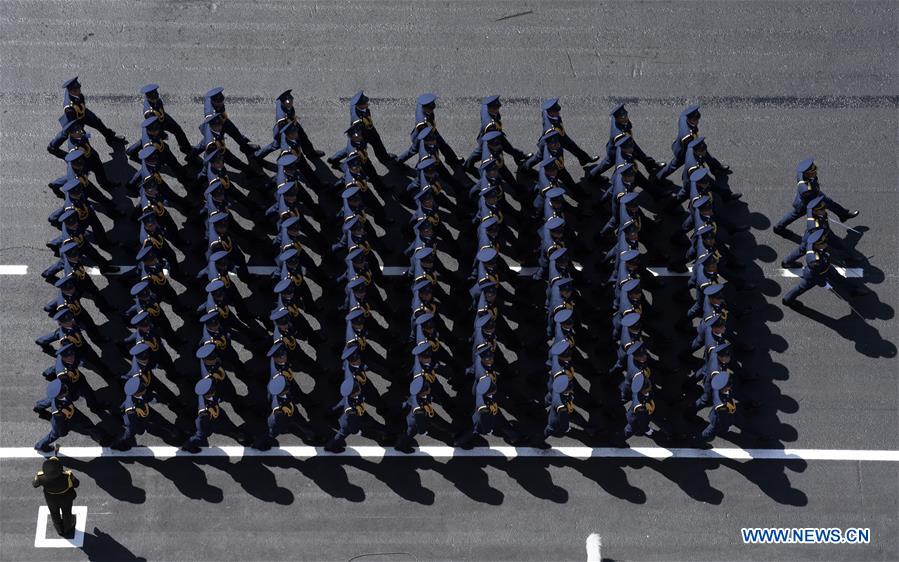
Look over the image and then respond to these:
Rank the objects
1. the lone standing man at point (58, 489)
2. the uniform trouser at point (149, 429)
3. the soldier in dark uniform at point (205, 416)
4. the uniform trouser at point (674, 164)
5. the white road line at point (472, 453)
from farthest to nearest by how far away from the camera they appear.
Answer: the uniform trouser at point (674, 164) < the white road line at point (472, 453) < the uniform trouser at point (149, 429) < the soldier in dark uniform at point (205, 416) < the lone standing man at point (58, 489)

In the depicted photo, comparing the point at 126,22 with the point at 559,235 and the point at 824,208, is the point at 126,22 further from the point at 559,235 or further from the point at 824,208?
the point at 824,208

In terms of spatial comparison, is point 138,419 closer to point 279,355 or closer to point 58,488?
point 58,488

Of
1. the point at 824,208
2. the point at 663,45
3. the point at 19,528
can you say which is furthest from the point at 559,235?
the point at 19,528

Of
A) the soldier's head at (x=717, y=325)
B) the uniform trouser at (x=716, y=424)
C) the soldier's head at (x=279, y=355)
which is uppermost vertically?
the soldier's head at (x=717, y=325)

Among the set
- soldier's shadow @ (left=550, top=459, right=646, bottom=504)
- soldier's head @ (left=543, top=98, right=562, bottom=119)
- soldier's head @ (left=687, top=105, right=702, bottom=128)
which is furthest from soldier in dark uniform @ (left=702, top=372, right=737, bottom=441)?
soldier's head @ (left=543, top=98, right=562, bottom=119)

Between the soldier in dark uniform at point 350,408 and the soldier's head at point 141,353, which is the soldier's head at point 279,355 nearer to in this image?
the soldier in dark uniform at point 350,408

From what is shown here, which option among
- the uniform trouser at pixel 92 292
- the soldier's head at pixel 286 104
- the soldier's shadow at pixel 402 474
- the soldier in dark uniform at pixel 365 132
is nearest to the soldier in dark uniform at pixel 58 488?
the uniform trouser at pixel 92 292
